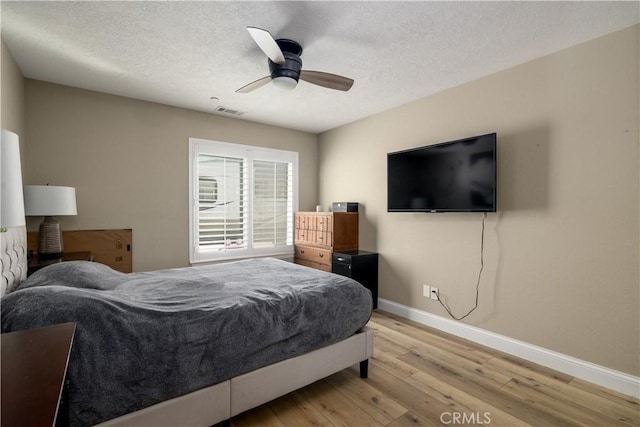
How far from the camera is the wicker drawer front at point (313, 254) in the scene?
4093 millimetres

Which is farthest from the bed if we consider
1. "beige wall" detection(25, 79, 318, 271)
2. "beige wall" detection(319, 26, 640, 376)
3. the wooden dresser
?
the wooden dresser

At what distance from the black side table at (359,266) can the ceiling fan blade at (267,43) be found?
2.42 metres

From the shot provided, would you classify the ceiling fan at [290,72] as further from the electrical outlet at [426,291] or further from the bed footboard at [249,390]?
the electrical outlet at [426,291]

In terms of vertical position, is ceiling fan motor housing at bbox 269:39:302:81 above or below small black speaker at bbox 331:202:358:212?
above

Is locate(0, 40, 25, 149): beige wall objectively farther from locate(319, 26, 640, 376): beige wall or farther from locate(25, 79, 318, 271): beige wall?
locate(319, 26, 640, 376): beige wall

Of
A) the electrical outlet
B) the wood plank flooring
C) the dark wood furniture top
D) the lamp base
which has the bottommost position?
the wood plank flooring

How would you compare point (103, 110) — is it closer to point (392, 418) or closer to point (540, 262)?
point (392, 418)

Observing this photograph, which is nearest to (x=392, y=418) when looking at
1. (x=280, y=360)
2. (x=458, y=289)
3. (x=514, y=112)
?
(x=280, y=360)

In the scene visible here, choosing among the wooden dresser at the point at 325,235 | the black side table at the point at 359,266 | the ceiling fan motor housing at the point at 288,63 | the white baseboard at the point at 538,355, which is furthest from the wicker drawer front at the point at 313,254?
the ceiling fan motor housing at the point at 288,63

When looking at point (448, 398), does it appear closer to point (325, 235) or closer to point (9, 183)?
point (325, 235)

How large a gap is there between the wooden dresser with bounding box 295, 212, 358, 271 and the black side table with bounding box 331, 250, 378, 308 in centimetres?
16

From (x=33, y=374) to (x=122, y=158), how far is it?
3133 millimetres

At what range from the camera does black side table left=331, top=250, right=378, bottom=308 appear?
3.71m

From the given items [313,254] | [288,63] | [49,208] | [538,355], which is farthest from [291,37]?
[538,355]
